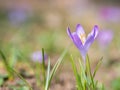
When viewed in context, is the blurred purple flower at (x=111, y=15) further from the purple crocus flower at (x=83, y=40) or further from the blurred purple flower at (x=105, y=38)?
the purple crocus flower at (x=83, y=40)

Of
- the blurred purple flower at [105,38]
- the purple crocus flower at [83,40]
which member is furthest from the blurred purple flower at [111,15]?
the purple crocus flower at [83,40]

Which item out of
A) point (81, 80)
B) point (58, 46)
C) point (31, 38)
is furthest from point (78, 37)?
point (31, 38)

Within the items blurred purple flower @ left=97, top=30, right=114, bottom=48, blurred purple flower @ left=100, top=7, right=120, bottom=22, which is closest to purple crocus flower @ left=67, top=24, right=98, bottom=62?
blurred purple flower @ left=97, top=30, right=114, bottom=48

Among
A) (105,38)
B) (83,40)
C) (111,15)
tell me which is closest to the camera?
(83,40)

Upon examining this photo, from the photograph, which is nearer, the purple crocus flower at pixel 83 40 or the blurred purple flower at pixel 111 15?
the purple crocus flower at pixel 83 40

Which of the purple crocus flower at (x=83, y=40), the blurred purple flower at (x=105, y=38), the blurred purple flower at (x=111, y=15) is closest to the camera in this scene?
the purple crocus flower at (x=83, y=40)

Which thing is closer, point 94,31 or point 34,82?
point 94,31

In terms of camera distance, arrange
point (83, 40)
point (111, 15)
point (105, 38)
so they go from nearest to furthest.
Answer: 1. point (83, 40)
2. point (105, 38)
3. point (111, 15)

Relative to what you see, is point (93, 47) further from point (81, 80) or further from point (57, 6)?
point (57, 6)

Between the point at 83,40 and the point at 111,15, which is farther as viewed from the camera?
the point at 111,15

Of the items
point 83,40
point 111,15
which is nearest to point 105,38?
point 83,40

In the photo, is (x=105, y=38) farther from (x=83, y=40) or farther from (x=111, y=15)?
(x=111, y=15)
